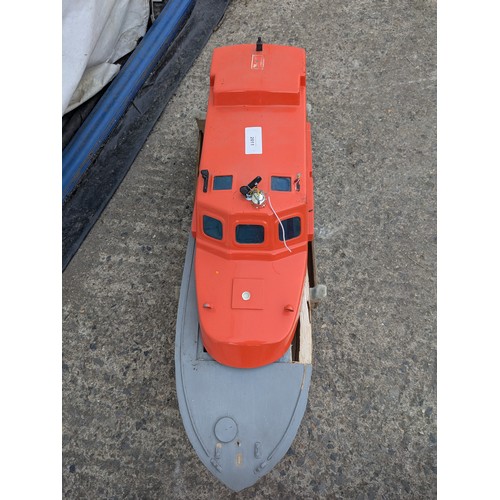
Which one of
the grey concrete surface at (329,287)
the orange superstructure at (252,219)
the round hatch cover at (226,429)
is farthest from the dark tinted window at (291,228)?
the round hatch cover at (226,429)

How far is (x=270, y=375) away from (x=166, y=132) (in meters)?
3.69

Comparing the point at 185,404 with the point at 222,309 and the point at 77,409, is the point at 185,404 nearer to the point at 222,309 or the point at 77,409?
the point at 222,309

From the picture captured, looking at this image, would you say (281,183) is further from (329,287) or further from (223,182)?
(329,287)

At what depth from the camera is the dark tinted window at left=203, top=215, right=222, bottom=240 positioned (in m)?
4.08

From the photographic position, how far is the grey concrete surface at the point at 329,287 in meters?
4.71

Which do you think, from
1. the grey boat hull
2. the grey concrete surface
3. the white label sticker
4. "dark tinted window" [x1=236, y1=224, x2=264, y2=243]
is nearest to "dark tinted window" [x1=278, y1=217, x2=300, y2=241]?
"dark tinted window" [x1=236, y1=224, x2=264, y2=243]

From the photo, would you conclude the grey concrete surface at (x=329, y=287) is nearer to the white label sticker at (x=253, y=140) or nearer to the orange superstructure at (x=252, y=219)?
the orange superstructure at (x=252, y=219)

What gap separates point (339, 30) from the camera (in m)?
6.63

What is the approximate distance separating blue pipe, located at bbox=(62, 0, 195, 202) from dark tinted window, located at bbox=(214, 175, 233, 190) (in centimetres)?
261

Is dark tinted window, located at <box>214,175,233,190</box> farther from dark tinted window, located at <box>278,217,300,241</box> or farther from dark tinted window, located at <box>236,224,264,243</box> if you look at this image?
dark tinted window, located at <box>278,217,300,241</box>

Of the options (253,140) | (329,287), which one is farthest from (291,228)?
(329,287)

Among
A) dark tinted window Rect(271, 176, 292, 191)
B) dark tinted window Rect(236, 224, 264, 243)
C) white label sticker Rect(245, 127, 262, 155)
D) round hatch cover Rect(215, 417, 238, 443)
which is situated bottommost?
round hatch cover Rect(215, 417, 238, 443)

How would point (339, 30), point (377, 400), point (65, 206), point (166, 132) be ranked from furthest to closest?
point (339, 30) → point (166, 132) → point (65, 206) → point (377, 400)

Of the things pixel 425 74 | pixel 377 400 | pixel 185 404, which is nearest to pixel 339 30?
pixel 425 74
